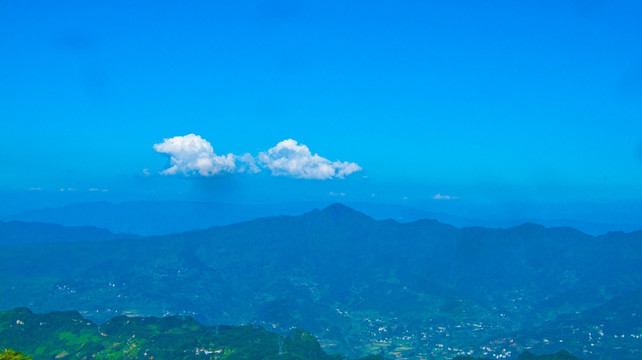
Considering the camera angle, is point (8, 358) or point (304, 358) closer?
point (8, 358)

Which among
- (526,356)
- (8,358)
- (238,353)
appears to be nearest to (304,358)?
(238,353)

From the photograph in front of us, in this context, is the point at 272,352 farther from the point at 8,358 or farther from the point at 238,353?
the point at 8,358

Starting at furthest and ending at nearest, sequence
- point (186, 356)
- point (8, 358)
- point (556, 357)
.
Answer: point (186, 356) < point (556, 357) < point (8, 358)

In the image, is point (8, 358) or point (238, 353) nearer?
point (8, 358)

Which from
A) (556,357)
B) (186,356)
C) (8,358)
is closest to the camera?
(8,358)

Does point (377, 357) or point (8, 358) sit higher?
point (8, 358)

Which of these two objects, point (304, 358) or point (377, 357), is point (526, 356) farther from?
point (304, 358)

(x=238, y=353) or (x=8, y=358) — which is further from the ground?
(x=8, y=358)

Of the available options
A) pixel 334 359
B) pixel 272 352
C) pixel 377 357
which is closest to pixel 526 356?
pixel 377 357
